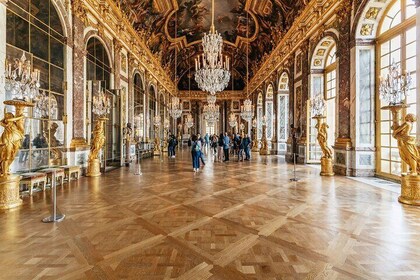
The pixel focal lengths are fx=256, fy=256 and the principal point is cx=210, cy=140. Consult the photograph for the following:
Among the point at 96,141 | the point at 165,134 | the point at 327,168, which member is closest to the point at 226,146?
the point at 327,168

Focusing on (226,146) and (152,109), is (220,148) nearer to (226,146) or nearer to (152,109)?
(226,146)

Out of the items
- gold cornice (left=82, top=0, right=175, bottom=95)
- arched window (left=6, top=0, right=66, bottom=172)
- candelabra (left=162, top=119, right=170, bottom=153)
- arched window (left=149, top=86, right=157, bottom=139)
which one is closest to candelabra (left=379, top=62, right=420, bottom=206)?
arched window (left=6, top=0, right=66, bottom=172)

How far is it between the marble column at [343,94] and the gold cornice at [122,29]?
8.45m

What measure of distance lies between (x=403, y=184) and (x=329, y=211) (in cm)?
181

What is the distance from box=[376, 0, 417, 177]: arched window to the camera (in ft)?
21.5

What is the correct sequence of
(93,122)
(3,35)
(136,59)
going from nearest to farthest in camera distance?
(3,35)
(93,122)
(136,59)

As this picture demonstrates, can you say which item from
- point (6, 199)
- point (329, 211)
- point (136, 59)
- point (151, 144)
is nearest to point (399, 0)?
point (329, 211)

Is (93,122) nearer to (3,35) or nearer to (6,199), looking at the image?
(3,35)

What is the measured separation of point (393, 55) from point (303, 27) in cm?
509

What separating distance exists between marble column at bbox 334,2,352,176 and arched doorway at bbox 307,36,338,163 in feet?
5.34

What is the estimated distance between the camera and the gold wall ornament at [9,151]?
454 centimetres

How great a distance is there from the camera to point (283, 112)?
55.0 feet

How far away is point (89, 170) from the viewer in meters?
8.20

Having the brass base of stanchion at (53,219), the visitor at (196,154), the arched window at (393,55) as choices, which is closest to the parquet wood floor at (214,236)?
the brass base of stanchion at (53,219)
